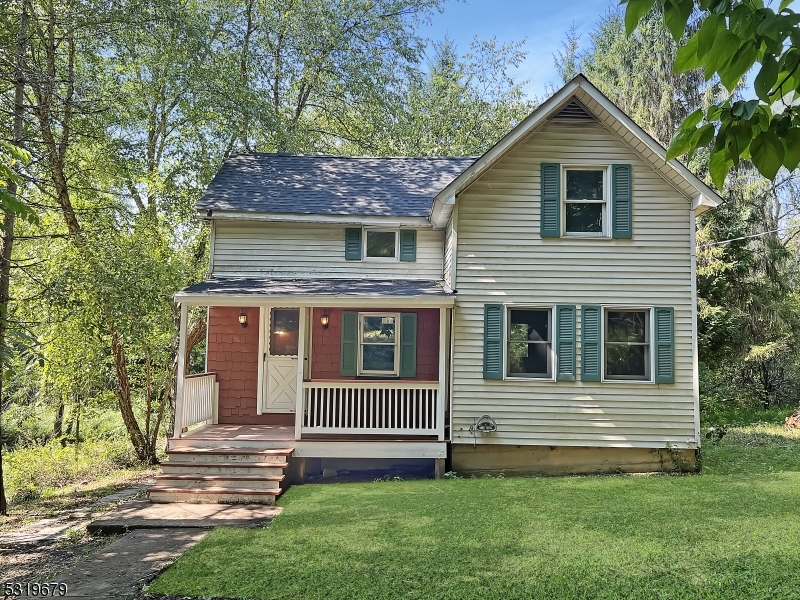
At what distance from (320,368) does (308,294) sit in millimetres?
2099

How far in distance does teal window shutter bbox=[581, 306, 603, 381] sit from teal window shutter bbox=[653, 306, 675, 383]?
970 mm

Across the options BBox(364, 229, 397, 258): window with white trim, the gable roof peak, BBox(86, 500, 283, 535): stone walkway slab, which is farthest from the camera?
BBox(364, 229, 397, 258): window with white trim

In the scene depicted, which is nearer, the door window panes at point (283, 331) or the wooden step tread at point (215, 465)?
the wooden step tread at point (215, 465)

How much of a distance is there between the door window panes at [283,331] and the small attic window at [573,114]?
6.16 m

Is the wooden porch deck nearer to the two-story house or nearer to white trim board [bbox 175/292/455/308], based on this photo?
the two-story house

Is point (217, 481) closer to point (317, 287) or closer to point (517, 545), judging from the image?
point (317, 287)

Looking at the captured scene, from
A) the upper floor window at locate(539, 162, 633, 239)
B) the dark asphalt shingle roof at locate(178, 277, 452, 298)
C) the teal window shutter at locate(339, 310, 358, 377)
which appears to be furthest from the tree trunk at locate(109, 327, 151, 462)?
the upper floor window at locate(539, 162, 633, 239)

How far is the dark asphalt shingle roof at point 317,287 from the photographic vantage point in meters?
9.35

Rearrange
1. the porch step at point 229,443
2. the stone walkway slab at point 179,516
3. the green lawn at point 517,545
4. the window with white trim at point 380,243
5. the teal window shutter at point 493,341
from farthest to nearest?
the window with white trim at point 380,243 < the teal window shutter at point 493,341 < the porch step at point 229,443 < the stone walkway slab at point 179,516 < the green lawn at point 517,545

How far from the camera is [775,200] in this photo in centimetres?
1828

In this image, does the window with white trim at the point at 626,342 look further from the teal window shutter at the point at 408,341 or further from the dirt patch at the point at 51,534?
the dirt patch at the point at 51,534

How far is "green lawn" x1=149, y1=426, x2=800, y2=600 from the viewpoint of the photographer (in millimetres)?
4547

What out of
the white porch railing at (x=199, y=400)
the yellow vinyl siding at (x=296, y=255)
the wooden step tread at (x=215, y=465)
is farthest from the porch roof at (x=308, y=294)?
the wooden step tread at (x=215, y=465)

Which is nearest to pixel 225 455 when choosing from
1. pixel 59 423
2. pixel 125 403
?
pixel 125 403
